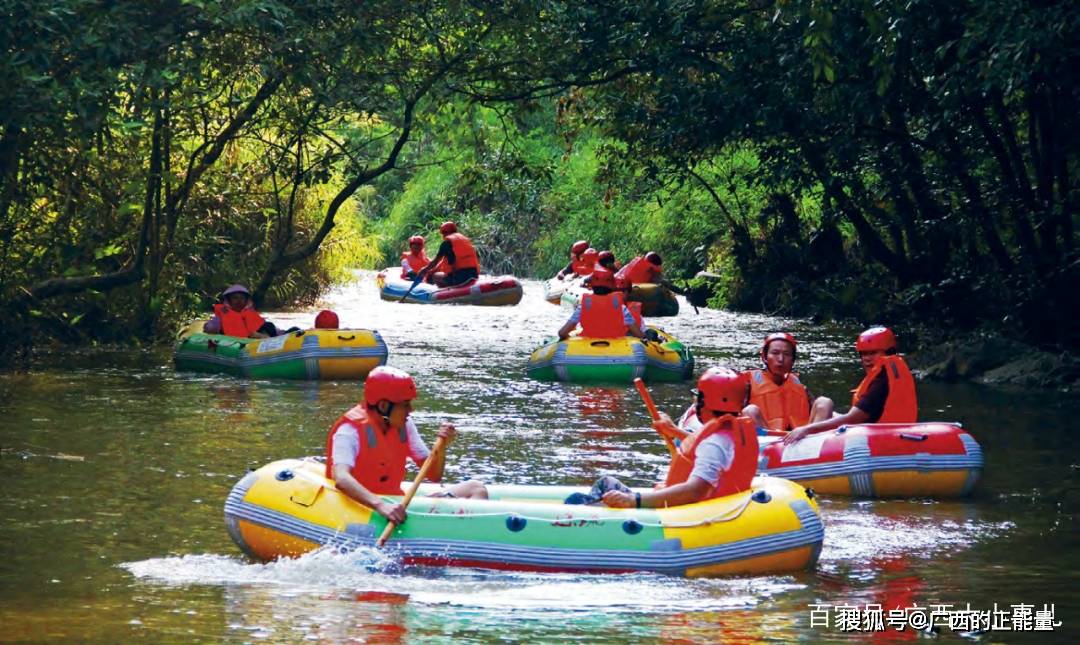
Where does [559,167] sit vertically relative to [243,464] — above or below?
above

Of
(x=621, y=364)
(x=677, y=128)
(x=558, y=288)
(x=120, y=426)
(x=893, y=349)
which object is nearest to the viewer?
(x=893, y=349)

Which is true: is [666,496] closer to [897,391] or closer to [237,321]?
[897,391]

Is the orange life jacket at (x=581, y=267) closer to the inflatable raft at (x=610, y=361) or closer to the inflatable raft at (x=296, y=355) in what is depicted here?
the inflatable raft at (x=610, y=361)

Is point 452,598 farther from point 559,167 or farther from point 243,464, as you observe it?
point 559,167

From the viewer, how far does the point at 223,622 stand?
7262 millimetres

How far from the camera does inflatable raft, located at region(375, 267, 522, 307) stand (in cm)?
2594

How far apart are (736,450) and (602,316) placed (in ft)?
26.9

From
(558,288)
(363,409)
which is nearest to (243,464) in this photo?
(363,409)

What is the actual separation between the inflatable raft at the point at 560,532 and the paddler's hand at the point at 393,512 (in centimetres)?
7

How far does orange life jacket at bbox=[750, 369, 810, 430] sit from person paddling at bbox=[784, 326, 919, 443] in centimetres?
42

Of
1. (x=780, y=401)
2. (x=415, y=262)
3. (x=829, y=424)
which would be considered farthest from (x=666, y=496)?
(x=415, y=262)

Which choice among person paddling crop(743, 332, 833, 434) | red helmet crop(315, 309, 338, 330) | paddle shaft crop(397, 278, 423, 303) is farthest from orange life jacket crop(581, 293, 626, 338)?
paddle shaft crop(397, 278, 423, 303)

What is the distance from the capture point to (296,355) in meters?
16.4

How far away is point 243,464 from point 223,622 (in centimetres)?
438
